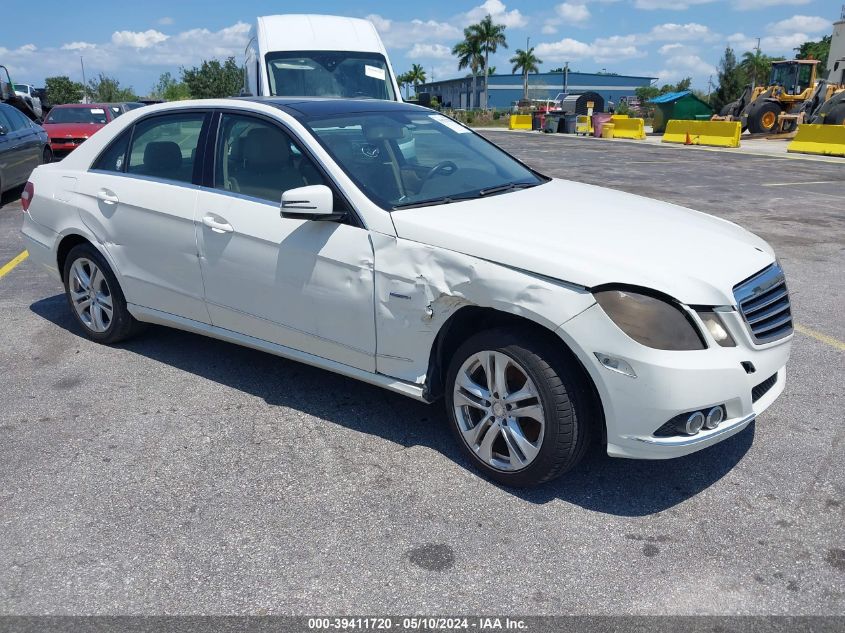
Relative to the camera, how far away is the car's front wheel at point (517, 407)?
312 centimetres

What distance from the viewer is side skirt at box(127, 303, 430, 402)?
12.1ft

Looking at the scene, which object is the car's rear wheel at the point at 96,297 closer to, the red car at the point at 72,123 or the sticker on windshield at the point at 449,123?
the sticker on windshield at the point at 449,123

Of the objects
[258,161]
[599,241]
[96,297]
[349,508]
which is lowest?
[349,508]

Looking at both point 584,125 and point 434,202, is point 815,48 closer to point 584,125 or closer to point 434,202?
point 584,125

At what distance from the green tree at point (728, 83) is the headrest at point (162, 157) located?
45.2m

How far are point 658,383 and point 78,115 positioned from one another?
61.2ft

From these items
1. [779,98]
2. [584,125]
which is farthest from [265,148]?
[584,125]

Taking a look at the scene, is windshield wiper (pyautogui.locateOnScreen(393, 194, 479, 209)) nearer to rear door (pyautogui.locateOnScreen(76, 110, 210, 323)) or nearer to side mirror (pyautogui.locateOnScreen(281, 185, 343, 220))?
side mirror (pyautogui.locateOnScreen(281, 185, 343, 220))

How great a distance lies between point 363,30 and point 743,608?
428 inches

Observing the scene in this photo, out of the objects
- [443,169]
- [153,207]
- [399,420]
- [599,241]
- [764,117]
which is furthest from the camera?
[764,117]

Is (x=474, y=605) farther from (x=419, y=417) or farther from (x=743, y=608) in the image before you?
(x=419, y=417)

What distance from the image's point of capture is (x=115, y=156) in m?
4.96

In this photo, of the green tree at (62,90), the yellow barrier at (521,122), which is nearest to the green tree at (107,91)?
the green tree at (62,90)

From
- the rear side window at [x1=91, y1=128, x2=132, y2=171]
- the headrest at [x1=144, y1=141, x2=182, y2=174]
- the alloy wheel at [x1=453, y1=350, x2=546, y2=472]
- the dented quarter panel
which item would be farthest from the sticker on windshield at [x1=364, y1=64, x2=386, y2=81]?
the alloy wheel at [x1=453, y1=350, x2=546, y2=472]
